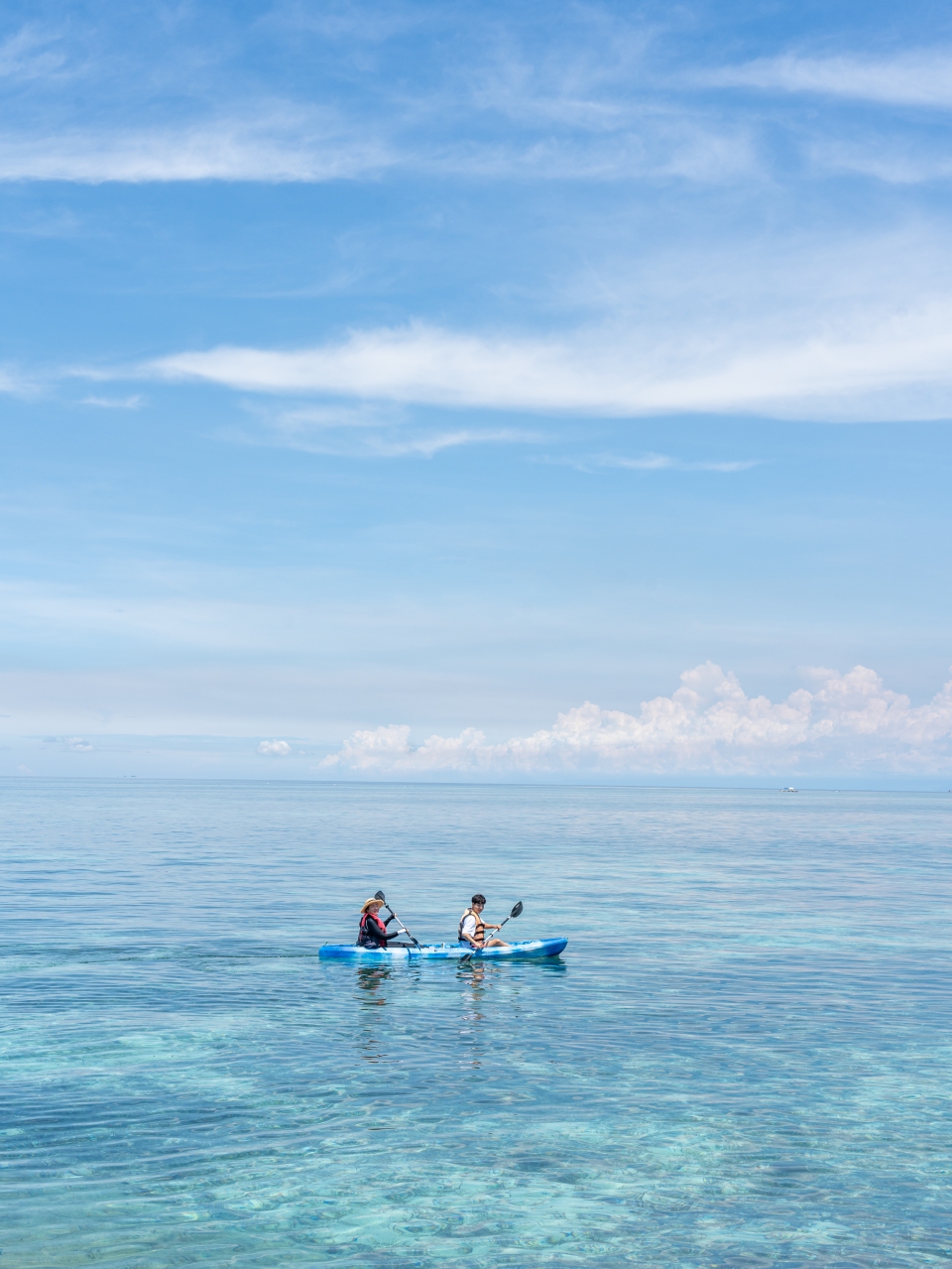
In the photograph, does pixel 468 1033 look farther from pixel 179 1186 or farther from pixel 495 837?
pixel 495 837

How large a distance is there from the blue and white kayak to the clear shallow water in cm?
50

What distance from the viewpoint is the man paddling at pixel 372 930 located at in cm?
3322

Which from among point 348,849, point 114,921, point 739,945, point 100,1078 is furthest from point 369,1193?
point 348,849

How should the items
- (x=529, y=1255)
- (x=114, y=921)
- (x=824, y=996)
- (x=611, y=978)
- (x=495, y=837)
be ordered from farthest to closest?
(x=495, y=837), (x=114, y=921), (x=611, y=978), (x=824, y=996), (x=529, y=1255)

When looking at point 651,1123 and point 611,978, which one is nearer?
point 651,1123

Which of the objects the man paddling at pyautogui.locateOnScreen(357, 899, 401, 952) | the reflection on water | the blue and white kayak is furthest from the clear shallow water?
the man paddling at pyautogui.locateOnScreen(357, 899, 401, 952)

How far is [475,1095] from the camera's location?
770 inches

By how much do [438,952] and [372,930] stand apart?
2.32 meters

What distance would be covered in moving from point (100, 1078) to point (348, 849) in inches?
2886

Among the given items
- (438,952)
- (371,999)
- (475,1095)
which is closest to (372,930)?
(438,952)

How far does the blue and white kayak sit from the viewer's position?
1321 inches

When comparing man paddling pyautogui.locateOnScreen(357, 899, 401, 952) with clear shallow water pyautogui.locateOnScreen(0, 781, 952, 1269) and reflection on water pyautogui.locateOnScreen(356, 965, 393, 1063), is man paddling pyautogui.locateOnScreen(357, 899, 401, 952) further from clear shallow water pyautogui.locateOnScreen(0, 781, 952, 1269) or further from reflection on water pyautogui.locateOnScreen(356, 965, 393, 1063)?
clear shallow water pyautogui.locateOnScreen(0, 781, 952, 1269)

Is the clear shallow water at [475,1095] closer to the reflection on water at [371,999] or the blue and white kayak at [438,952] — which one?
the reflection on water at [371,999]

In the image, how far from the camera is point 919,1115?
18.8 meters
